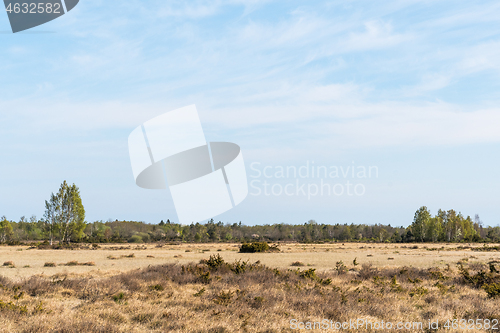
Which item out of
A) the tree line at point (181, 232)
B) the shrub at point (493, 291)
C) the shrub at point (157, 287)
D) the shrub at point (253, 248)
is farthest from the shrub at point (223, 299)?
the tree line at point (181, 232)

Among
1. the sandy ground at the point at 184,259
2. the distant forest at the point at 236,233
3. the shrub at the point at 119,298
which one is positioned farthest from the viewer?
the distant forest at the point at 236,233

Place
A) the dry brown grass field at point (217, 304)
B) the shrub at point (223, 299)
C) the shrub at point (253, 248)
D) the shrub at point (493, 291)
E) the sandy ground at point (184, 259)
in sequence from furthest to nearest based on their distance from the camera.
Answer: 1. the shrub at point (253, 248)
2. the sandy ground at point (184, 259)
3. the shrub at point (493, 291)
4. the shrub at point (223, 299)
5. the dry brown grass field at point (217, 304)

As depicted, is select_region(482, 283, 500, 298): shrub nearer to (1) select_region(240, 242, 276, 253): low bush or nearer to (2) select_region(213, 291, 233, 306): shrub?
(2) select_region(213, 291, 233, 306): shrub

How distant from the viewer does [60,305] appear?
37.3 feet

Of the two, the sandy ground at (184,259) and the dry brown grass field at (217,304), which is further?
the sandy ground at (184,259)

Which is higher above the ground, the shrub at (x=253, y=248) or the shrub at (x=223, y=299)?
the shrub at (x=223, y=299)

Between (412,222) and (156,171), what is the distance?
11616 cm

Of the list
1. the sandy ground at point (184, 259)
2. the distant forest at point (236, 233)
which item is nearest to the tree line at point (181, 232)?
the distant forest at point (236, 233)

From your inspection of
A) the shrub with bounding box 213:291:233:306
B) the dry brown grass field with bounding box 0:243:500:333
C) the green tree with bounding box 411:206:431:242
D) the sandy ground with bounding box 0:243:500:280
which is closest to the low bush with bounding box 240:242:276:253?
the sandy ground with bounding box 0:243:500:280

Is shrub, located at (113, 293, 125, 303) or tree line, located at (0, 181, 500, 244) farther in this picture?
tree line, located at (0, 181, 500, 244)

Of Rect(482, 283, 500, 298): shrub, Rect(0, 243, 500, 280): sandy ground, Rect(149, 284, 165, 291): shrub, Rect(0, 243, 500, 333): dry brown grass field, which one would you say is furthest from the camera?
Rect(0, 243, 500, 280): sandy ground

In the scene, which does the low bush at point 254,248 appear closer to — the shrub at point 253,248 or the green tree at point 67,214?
the shrub at point 253,248

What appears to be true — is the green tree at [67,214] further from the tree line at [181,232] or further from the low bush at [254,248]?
the low bush at [254,248]

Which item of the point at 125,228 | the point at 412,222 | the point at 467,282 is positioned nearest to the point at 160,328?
the point at 467,282
